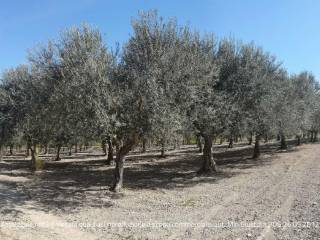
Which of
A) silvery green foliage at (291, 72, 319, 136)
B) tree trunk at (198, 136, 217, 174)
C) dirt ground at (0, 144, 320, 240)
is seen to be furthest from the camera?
silvery green foliage at (291, 72, 319, 136)

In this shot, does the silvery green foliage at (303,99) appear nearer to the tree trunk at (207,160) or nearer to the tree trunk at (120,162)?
the tree trunk at (207,160)

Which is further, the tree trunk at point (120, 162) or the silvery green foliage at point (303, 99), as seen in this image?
the silvery green foliage at point (303, 99)

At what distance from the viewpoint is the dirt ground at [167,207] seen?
40.7 ft

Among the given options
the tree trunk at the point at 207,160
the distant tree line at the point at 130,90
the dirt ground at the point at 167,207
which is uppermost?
the distant tree line at the point at 130,90

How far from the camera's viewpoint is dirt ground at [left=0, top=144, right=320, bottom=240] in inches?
488

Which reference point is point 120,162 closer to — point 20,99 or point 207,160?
point 207,160

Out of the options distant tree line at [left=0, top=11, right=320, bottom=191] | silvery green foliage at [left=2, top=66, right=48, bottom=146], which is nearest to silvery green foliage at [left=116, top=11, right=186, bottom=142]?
distant tree line at [left=0, top=11, right=320, bottom=191]

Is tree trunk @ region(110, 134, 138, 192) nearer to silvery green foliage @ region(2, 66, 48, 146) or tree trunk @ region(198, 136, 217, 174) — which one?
tree trunk @ region(198, 136, 217, 174)

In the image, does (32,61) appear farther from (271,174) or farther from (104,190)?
(271,174)

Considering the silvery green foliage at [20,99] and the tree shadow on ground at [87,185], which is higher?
the silvery green foliage at [20,99]

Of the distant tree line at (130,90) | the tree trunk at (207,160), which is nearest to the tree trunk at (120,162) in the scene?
the distant tree line at (130,90)

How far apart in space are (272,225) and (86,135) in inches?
369

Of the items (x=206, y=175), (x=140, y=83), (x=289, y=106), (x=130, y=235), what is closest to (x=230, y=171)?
(x=206, y=175)

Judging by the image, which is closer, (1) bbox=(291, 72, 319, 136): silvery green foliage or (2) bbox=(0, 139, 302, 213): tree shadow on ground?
(2) bbox=(0, 139, 302, 213): tree shadow on ground
